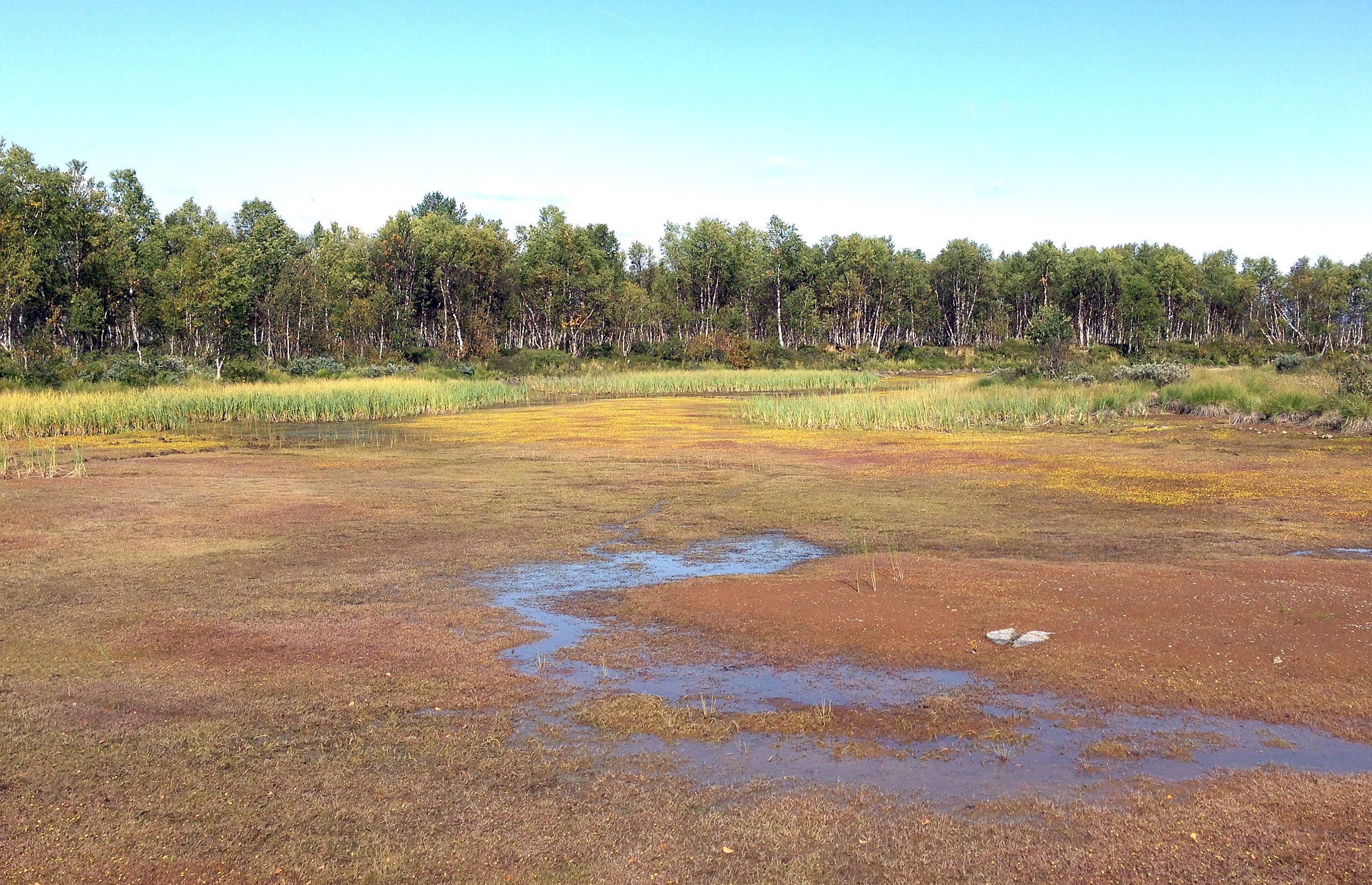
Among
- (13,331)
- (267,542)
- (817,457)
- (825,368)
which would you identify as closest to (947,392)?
(817,457)

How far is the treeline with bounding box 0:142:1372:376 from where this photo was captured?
2106 inches

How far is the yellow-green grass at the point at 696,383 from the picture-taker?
53906 millimetres

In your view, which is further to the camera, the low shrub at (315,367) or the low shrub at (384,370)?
the low shrub at (384,370)

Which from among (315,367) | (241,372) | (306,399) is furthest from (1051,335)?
(241,372)

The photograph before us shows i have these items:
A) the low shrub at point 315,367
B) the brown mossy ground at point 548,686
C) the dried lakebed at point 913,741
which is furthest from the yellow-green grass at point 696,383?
the dried lakebed at point 913,741

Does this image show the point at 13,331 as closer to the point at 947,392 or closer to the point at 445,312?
the point at 445,312

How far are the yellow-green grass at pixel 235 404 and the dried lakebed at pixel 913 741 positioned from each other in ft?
83.4

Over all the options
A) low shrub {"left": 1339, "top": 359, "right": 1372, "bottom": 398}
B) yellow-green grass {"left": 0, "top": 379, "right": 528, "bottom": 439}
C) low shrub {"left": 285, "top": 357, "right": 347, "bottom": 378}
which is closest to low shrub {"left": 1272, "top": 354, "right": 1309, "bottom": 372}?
low shrub {"left": 1339, "top": 359, "right": 1372, "bottom": 398}

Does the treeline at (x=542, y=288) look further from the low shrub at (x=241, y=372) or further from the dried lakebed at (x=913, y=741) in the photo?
the dried lakebed at (x=913, y=741)

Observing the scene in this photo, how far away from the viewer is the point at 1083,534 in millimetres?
12766

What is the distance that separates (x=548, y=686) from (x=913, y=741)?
2548 millimetres

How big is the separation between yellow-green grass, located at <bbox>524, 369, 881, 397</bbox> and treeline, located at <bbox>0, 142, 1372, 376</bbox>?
1352 centimetres

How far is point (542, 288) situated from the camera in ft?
254

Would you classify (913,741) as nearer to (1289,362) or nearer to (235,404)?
(235,404)
